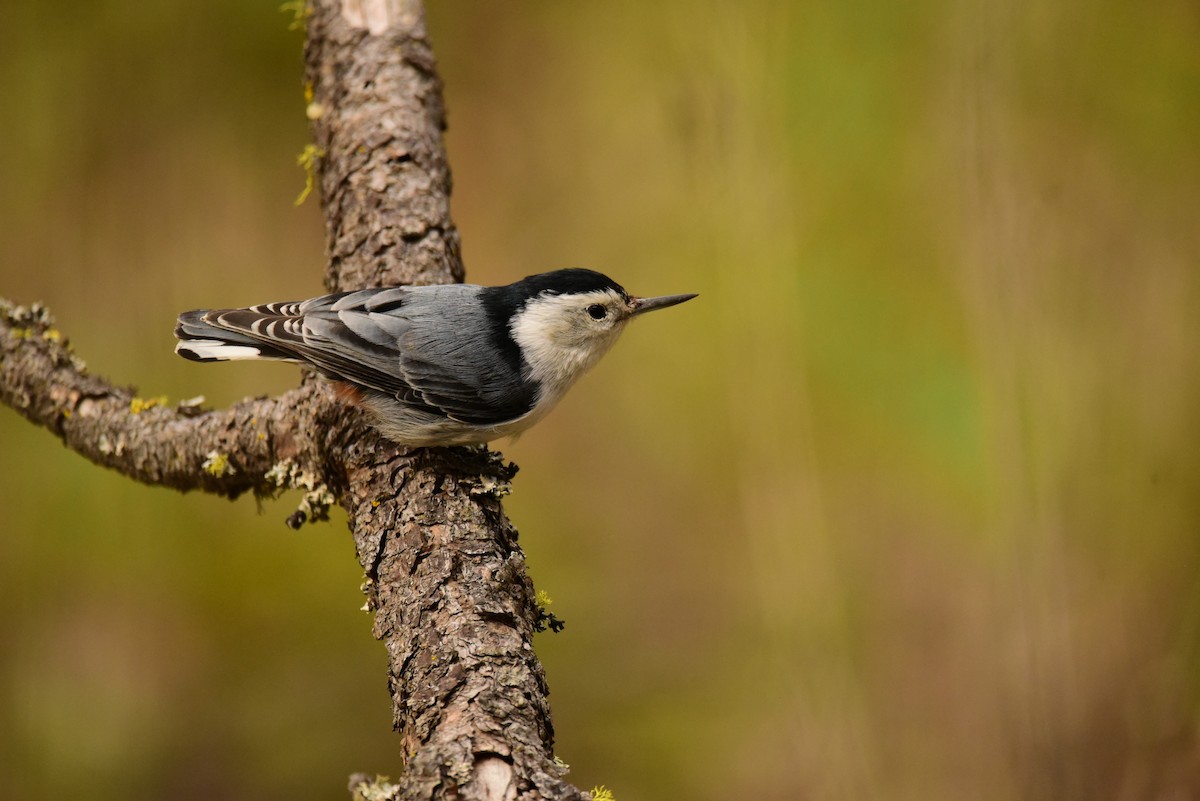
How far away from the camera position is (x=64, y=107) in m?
3.43

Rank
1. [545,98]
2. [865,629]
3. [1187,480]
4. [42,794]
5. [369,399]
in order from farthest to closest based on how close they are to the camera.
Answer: [545,98], [865,629], [42,794], [1187,480], [369,399]

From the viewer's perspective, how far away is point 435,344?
7.21 ft

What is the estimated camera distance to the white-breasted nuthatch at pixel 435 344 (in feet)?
6.94

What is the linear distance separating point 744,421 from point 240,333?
1.57m

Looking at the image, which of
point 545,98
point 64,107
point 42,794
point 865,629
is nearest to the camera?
point 42,794


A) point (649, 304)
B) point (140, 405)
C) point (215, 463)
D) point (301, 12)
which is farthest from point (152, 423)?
point (301, 12)

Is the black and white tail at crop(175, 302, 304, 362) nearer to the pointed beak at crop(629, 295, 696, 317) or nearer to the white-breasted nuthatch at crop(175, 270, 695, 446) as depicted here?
the white-breasted nuthatch at crop(175, 270, 695, 446)

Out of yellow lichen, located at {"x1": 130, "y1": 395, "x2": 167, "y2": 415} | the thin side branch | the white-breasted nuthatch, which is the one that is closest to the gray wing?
the white-breasted nuthatch

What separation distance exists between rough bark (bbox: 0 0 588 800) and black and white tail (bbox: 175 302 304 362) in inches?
4.6

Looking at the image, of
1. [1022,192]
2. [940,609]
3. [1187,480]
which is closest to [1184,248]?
[1022,192]

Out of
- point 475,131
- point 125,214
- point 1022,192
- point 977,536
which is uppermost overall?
point 475,131

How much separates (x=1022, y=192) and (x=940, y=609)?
124 centimetres

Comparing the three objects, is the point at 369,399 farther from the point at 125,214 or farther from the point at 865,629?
the point at 125,214

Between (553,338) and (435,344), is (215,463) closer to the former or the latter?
(435,344)
